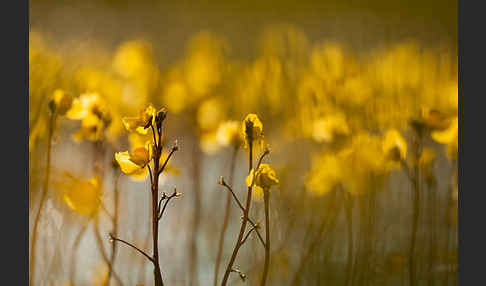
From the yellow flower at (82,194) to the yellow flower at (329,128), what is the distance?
351 mm

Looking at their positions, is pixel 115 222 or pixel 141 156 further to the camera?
pixel 115 222

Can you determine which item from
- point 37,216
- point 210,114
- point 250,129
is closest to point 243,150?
point 210,114

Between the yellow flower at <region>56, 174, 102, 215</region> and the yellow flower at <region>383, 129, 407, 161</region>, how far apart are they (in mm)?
449

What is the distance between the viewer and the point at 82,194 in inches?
32.7

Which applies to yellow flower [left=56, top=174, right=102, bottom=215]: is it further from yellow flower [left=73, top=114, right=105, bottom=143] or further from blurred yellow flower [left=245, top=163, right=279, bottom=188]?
blurred yellow flower [left=245, top=163, right=279, bottom=188]

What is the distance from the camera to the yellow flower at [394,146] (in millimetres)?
920

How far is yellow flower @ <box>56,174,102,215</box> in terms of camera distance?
83 centimetres

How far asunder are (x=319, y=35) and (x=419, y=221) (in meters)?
0.35

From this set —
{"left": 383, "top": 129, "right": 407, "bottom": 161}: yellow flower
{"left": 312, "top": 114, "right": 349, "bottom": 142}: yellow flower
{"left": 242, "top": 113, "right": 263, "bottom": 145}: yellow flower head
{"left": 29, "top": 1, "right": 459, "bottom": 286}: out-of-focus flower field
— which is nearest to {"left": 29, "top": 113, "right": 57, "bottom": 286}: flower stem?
{"left": 29, "top": 1, "right": 459, "bottom": 286}: out-of-focus flower field

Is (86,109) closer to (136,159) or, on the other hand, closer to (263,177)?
(136,159)

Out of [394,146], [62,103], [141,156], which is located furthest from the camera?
[394,146]

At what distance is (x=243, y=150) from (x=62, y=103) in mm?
285

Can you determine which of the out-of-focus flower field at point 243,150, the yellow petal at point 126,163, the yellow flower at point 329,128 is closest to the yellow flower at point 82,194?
the out-of-focus flower field at point 243,150

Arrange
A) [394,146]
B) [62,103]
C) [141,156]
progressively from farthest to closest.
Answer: [394,146] → [62,103] → [141,156]
